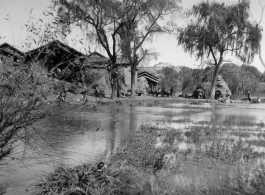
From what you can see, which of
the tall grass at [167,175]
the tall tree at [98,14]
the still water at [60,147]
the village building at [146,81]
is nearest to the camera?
the tall grass at [167,175]

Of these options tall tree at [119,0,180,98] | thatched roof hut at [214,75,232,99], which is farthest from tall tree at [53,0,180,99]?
thatched roof hut at [214,75,232,99]

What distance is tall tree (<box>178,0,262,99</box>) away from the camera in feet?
145

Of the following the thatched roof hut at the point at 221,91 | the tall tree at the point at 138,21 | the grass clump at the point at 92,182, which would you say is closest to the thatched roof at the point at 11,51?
the grass clump at the point at 92,182

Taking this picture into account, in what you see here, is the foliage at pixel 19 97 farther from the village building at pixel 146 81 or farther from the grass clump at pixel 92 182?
the village building at pixel 146 81

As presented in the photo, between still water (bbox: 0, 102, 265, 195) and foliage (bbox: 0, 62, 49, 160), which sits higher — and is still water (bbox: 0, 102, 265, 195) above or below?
below

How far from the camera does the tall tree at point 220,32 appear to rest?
1737 inches

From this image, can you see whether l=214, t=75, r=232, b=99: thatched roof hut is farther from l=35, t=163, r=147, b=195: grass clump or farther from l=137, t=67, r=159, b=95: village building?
l=35, t=163, r=147, b=195: grass clump

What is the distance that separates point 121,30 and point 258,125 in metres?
21.2

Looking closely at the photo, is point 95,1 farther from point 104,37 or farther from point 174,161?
point 174,161

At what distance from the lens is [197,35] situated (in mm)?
44188

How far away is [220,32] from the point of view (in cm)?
4447

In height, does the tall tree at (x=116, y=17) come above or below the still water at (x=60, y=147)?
above

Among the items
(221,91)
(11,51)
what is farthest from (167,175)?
(221,91)

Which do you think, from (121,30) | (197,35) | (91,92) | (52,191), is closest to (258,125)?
(91,92)
